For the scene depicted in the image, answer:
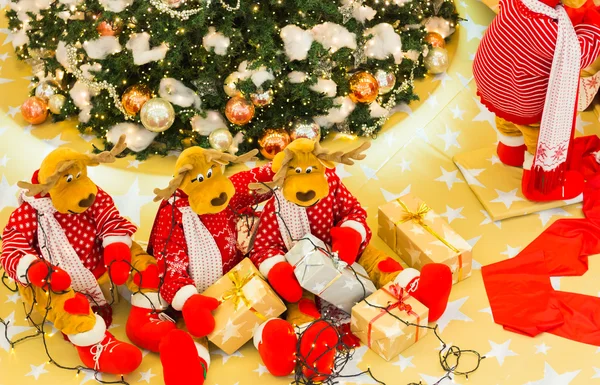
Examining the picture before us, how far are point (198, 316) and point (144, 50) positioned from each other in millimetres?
1085

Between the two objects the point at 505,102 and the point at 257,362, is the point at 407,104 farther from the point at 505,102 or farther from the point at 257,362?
the point at 257,362

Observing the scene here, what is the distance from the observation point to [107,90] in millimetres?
2895

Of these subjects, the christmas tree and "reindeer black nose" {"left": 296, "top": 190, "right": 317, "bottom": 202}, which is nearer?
"reindeer black nose" {"left": 296, "top": 190, "right": 317, "bottom": 202}

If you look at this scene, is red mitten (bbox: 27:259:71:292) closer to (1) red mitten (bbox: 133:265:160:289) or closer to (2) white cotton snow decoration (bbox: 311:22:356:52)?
(1) red mitten (bbox: 133:265:160:289)

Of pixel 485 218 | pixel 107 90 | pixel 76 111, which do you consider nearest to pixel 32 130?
pixel 76 111

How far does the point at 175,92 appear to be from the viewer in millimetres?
2809

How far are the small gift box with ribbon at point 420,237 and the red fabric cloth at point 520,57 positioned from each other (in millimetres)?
476

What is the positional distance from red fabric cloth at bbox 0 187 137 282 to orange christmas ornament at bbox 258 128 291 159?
70 centimetres

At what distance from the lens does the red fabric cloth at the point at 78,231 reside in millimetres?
2238

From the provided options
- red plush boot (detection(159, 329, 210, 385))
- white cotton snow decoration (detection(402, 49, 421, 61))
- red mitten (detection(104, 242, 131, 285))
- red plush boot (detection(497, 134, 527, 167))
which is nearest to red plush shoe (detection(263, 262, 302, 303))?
red plush boot (detection(159, 329, 210, 385))

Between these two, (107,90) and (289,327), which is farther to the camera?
(107,90)

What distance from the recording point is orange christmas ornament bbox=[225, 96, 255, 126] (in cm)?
280

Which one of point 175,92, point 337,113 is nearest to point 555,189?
point 337,113

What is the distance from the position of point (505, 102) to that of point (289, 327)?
112 centimetres
